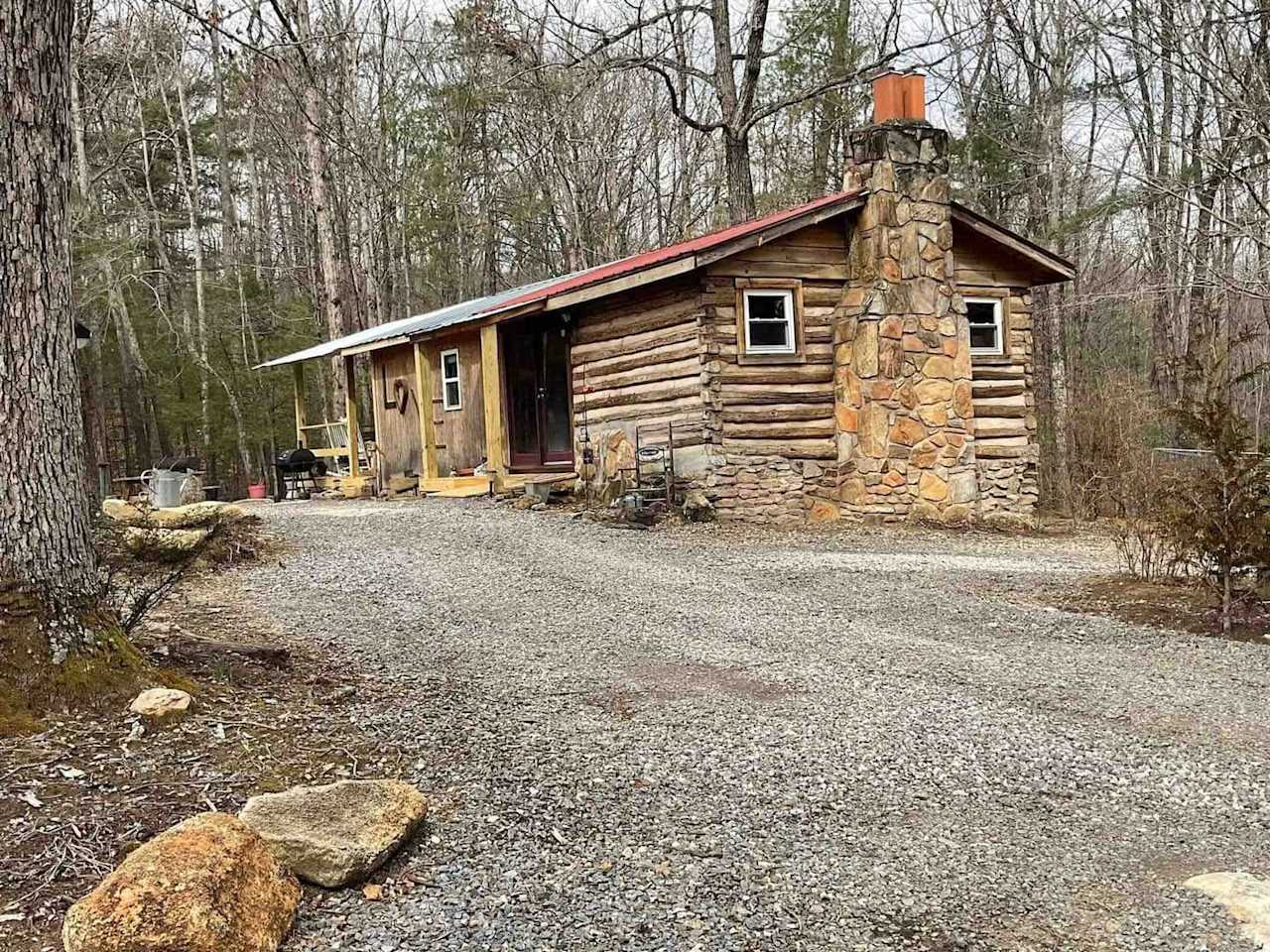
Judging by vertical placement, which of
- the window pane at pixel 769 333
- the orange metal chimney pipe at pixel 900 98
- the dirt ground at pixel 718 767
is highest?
the orange metal chimney pipe at pixel 900 98

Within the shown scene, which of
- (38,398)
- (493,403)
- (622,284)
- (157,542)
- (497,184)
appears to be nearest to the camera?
(38,398)

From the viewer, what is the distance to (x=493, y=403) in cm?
1602

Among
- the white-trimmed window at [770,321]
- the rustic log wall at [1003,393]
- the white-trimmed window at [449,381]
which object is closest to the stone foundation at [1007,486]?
the rustic log wall at [1003,393]

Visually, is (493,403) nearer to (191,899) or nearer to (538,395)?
(538,395)

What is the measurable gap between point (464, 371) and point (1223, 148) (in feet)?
41.9

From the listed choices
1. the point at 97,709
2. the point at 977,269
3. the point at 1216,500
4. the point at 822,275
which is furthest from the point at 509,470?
the point at 97,709

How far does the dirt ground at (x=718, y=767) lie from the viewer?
3322 millimetres

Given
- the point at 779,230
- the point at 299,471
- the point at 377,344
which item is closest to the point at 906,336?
the point at 779,230

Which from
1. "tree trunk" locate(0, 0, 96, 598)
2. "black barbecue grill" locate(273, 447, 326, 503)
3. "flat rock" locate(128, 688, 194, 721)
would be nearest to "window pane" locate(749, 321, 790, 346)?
"tree trunk" locate(0, 0, 96, 598)

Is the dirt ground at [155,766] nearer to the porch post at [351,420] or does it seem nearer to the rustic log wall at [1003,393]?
the rustic log wall at [1003,393]

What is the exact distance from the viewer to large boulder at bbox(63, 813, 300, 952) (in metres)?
2.85

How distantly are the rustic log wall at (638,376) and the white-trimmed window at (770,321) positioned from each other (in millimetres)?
916

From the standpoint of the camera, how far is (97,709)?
454cm

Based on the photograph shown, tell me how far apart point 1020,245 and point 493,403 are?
825cm
